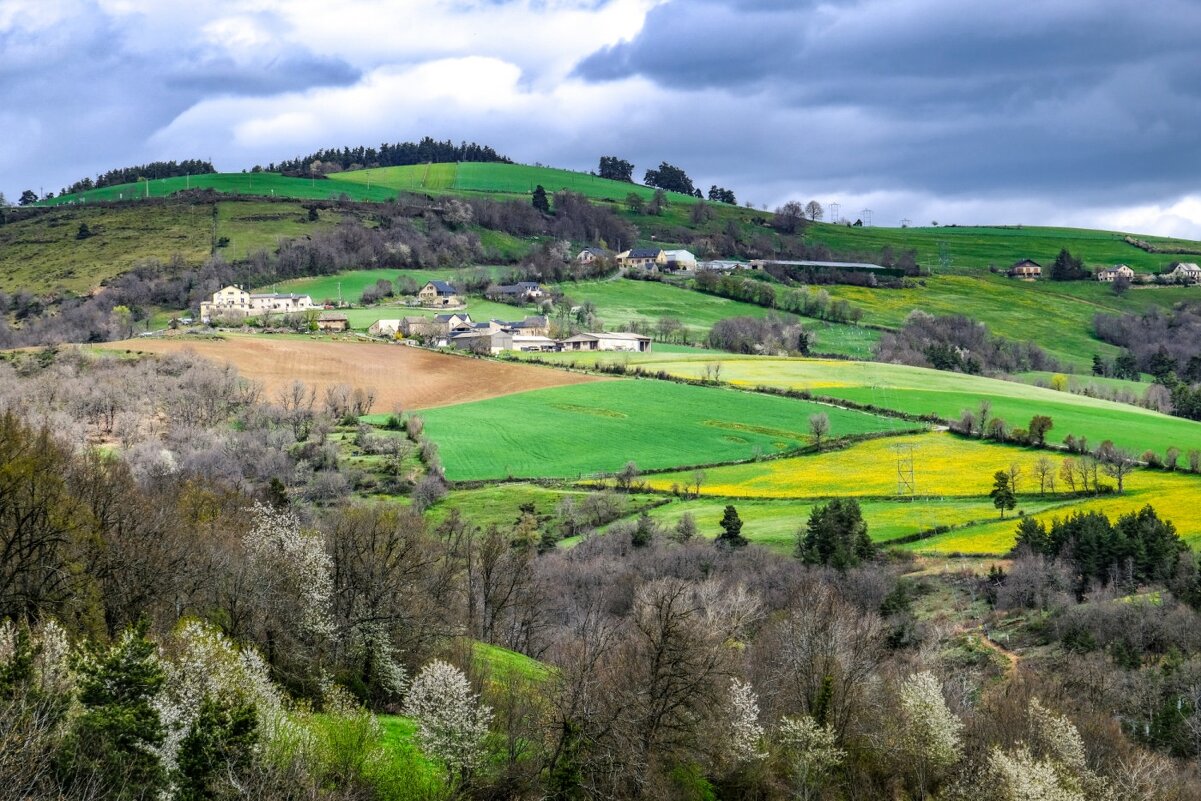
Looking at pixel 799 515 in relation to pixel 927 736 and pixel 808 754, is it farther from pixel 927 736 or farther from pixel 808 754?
pixel 808 754

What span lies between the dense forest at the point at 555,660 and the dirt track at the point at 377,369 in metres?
43.4

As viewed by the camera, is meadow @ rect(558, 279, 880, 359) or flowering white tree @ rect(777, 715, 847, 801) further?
meadow @ rect(558, 279, 880, 359)

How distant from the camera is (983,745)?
50.5 m

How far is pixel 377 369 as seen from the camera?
441ft

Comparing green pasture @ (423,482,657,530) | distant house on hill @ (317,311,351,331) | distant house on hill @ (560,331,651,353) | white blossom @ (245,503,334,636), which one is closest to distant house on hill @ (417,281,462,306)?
distant house on hill @ (317,311,351,331)

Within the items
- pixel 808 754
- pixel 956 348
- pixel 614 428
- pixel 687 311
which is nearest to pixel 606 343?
pixel 687 311

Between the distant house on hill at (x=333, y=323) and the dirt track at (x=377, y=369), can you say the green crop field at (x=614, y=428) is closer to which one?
the dirt track at (x=377, y=369)

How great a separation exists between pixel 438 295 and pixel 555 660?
121979 millimetres

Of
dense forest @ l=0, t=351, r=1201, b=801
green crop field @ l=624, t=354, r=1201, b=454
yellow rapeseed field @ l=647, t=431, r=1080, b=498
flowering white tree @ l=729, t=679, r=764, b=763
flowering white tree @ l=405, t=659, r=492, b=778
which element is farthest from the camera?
green crop field @ l=624, t=354, r=1201, b=454

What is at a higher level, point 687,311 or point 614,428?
point 687,311

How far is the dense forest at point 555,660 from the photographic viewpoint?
111 feet

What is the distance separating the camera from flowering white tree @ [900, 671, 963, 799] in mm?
49094

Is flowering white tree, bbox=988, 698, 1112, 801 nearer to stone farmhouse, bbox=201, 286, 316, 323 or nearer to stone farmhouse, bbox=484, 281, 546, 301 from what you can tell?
stone farmhouse, bbox=201, 286, 316, 323

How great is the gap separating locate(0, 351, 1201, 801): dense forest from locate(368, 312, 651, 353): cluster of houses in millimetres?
68110
